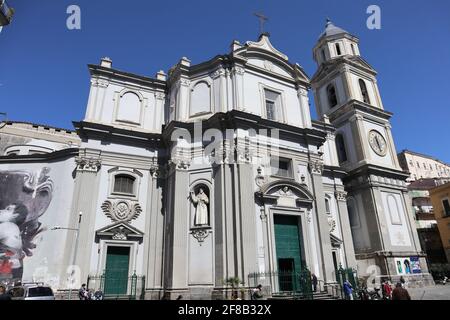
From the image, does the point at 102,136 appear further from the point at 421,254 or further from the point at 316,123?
the point at 421,254

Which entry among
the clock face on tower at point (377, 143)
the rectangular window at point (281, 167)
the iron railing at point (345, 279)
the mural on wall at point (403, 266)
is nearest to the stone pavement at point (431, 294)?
the mural on wall at point (403, 266)

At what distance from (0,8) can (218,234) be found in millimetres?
13633

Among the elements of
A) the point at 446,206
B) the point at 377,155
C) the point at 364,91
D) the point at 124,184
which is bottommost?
the point at 124,184

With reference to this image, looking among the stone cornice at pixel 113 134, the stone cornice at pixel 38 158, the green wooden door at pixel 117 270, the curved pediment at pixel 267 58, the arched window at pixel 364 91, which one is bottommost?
the green wooden door at pixel 117 270

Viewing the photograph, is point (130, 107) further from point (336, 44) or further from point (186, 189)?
point (336, 44)

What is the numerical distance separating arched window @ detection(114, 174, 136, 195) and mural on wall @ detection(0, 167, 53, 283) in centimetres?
356

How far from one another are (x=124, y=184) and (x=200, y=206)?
496 cm

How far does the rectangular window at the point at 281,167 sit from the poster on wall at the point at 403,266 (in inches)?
469

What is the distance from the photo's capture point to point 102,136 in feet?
58.1

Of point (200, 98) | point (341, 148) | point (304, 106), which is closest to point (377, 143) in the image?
point (341, 148)

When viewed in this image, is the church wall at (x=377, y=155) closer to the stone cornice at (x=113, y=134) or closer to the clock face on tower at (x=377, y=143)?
the clock face on tower at (x=377, y=143)

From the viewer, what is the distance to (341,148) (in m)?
28.2

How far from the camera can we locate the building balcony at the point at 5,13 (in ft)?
42.9
